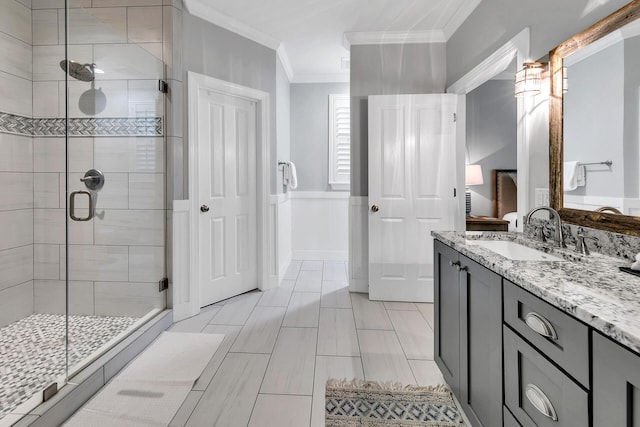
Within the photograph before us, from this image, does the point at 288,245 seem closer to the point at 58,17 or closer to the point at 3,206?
the point at 3,206

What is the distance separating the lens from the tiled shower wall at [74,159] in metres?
2.18

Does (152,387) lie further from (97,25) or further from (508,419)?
(97,25)

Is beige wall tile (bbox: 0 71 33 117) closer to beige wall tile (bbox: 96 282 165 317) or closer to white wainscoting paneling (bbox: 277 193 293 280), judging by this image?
beige wall tile (bbox: 96 282 165 317)

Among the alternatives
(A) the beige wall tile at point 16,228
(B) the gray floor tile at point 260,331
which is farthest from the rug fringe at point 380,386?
(A) the beige wall tile at point 16,228

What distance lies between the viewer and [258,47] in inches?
132

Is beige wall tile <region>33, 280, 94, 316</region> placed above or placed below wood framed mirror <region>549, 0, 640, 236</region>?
below

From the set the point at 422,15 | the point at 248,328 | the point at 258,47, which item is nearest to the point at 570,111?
the point at 422,15

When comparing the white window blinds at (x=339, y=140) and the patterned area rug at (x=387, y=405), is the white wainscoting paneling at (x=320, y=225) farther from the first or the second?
the patterned area rug at (x=387, y=405)

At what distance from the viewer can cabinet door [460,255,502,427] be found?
118cm

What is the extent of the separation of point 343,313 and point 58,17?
3.00 m

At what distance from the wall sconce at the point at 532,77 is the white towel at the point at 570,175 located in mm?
460

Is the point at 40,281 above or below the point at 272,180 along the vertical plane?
below

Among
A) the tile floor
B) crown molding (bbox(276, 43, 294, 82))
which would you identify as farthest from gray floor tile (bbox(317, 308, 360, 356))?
crown molding (bbox(276, 43, 294, 82))

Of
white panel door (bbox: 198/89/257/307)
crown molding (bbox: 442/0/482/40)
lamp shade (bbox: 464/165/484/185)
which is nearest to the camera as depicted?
crown molding (bbox: 442/0/482/40)
